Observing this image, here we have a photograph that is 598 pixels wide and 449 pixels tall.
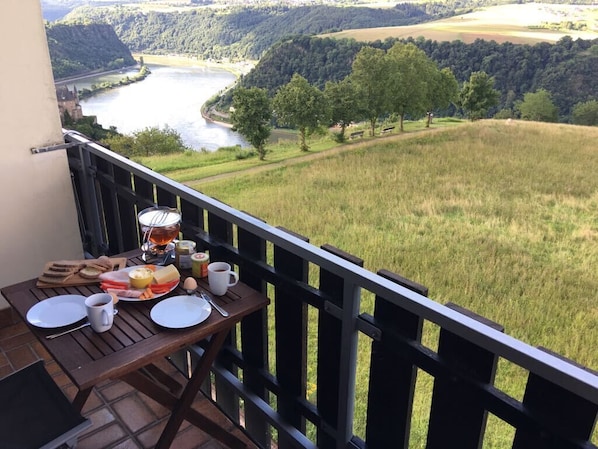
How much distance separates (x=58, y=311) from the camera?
112 centimetres

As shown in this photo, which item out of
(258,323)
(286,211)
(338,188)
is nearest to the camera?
(258,323)

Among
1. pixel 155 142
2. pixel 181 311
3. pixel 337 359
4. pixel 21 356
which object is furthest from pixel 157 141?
pixel 337 359

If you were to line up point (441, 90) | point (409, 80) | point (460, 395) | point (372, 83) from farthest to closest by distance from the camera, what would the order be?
point (441, 90) → point (409, 80) → point (372, 83) → point (460, 395)

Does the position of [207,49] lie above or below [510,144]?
above

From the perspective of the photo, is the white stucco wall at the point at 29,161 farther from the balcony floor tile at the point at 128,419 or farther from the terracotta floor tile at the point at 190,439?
the terracotta floor tile at the point at 190,439

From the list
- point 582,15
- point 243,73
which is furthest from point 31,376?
point 582,15

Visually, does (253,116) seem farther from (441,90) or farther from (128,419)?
(128,419)

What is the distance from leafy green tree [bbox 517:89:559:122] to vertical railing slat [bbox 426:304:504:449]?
24972 millimetres

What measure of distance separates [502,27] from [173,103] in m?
22.1

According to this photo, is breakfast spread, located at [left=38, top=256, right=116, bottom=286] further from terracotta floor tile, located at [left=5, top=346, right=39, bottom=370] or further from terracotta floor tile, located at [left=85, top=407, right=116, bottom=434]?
terracotta floor tile, located at [left=5, top=346, right=39, bottom=370]

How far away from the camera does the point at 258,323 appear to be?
1.39 m

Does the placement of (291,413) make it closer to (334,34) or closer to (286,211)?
(286,211)

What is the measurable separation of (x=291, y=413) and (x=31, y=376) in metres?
0.75

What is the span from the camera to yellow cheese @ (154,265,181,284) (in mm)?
1193
